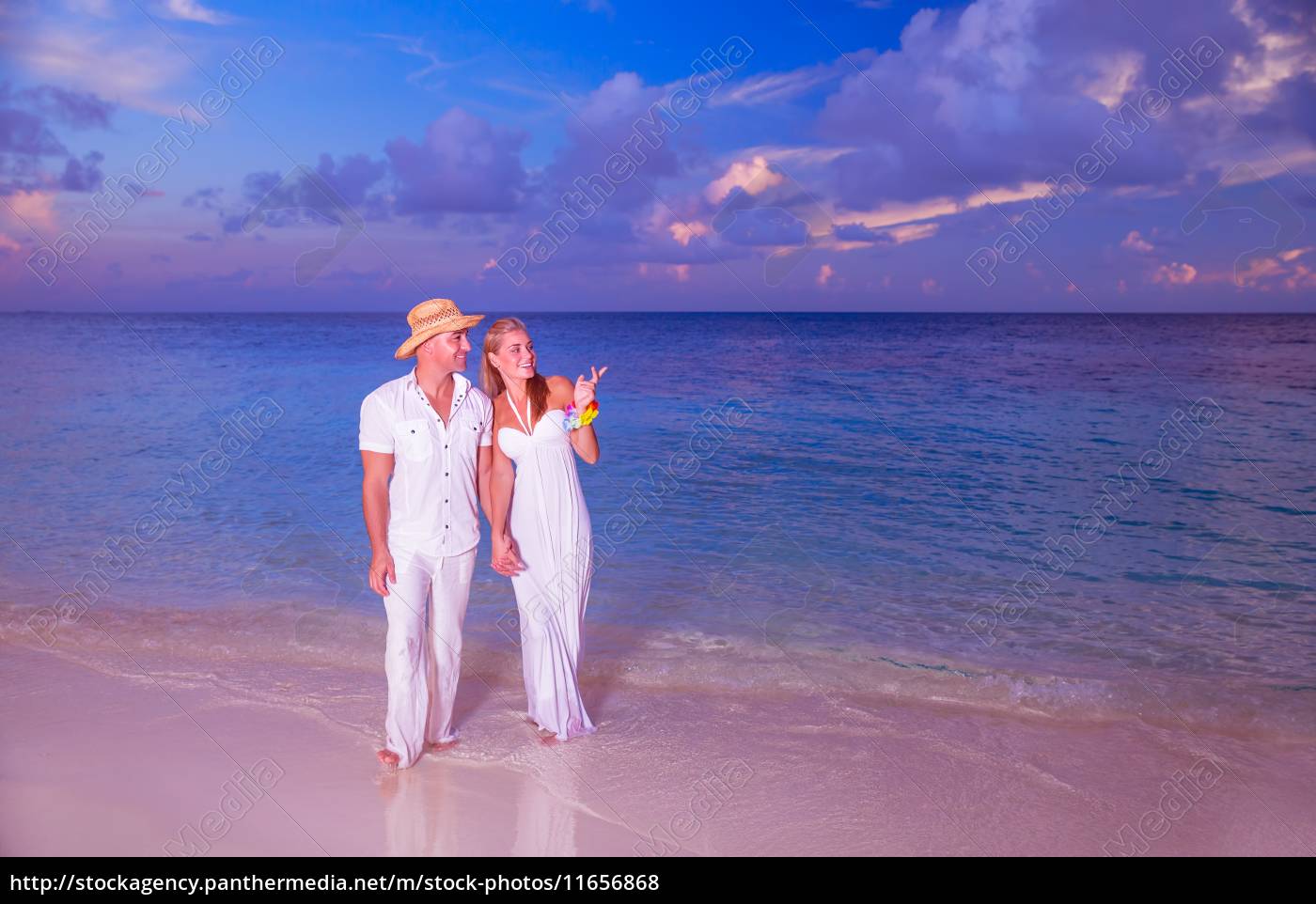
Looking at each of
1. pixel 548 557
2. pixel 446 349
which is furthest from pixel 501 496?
pixel 446 349

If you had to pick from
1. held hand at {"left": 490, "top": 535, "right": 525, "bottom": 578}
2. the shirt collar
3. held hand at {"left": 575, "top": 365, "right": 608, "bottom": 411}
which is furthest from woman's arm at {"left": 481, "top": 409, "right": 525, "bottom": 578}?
held hand at {"left": 575, "top": 365, "right": 608, "bottom": 411}

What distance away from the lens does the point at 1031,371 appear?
90.3 ft

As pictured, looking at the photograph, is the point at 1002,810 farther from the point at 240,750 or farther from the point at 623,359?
the point at 623,359

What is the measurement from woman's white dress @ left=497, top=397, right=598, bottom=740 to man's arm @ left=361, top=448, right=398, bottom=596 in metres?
0.67

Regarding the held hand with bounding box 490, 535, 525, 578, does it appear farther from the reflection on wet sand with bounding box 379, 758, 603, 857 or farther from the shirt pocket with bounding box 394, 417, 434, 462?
the reflection on wet sand with bounding box 379, 758, 603, 857

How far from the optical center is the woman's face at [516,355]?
4.29 m

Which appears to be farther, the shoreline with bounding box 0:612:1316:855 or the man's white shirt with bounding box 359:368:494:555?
the man's white shirt with bounding box 359:368:494:555

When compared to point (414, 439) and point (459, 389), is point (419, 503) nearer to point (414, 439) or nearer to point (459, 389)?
point (414, 439)

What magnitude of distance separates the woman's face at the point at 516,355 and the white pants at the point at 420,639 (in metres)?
0.92

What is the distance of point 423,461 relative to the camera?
400cm

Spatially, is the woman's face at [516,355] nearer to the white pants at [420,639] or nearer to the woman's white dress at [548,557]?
the woman's white dress at [548,557]

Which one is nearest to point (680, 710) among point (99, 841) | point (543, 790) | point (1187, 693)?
point (543, 790)

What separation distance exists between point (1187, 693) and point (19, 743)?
21.6 ft

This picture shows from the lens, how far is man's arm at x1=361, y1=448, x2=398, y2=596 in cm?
396
